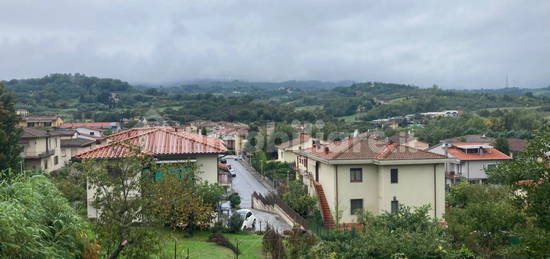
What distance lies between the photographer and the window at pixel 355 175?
944 inches

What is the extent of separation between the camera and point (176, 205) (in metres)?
11.3

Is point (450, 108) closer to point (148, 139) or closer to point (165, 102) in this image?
point (165, 102)

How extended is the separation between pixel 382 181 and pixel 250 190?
19.8 meters

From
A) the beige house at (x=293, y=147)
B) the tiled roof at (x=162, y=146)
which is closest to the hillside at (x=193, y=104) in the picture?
the beige house at (x=293, y=147)

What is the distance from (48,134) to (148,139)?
27087 millimetres

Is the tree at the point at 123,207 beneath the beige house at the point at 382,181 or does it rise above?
above

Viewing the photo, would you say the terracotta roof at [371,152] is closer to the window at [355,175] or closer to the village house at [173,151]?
the window at [355,175]

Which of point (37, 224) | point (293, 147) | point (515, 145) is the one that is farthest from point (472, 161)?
point (37, 224)

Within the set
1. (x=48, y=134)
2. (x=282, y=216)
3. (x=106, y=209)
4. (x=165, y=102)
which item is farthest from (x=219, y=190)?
(x=165, y=102)

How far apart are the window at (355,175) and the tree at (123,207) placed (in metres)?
14.9

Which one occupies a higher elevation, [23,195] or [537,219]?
[23,195]

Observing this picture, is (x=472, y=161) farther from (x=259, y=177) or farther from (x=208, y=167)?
(x=208, y=167)

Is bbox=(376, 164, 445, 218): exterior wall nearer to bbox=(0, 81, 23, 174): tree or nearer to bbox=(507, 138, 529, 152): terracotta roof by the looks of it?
bbox=(0, 81, 23, 174): tree

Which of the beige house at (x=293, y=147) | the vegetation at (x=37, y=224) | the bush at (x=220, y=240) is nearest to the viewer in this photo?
the vegetation at (x=37, y=224)
